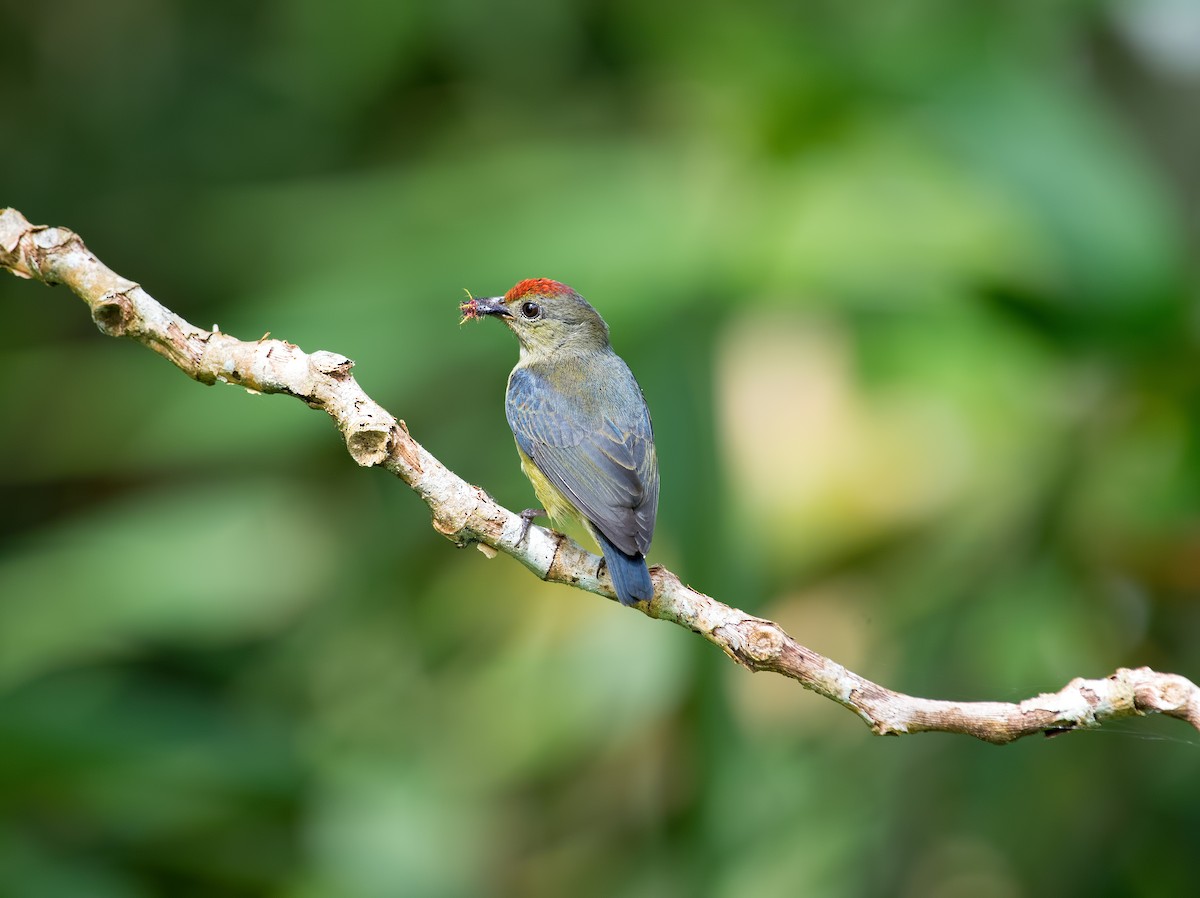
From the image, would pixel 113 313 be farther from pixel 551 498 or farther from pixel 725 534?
pixel 725 534

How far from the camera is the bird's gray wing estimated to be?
309 cm

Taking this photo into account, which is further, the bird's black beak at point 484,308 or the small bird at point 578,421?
the bird's black beak at point 484,308

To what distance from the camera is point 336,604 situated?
18.2 ft

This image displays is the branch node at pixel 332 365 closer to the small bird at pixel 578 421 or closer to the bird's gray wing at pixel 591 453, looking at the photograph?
the small bird at pixel 578 421

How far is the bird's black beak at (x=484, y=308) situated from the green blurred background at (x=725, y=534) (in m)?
0.82

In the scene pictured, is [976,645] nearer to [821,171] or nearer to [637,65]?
[821,171]

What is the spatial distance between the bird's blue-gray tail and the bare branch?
12cm

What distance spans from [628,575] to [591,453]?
803 mm

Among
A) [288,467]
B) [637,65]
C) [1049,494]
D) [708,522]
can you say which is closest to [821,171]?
[1049,494]

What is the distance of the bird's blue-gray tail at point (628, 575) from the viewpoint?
2.37m

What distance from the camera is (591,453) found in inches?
129

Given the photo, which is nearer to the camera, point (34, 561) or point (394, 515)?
point (394, 515)

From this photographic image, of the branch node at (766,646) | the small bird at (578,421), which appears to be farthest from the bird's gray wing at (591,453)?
the branch node at (766,646)

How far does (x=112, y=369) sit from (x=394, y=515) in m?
1.85
